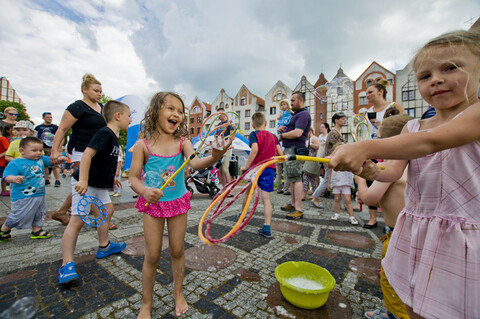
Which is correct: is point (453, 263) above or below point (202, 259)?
above

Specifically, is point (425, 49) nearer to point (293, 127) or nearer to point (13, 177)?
point (293, 127)

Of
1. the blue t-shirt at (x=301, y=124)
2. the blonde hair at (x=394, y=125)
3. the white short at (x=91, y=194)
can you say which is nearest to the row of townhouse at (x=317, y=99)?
the blue t-shirt at (x=301, y=124)

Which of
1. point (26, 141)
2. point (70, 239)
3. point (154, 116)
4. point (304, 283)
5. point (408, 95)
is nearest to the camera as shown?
point (154, 116)

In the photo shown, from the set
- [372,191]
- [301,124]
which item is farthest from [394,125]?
[301,124]

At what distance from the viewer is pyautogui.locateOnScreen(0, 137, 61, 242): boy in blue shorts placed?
3.13m

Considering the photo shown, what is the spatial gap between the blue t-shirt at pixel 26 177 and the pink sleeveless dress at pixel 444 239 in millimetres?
4494

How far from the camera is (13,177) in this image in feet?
10.2

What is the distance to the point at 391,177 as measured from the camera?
1287mm

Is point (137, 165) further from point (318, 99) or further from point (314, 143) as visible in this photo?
point (318, 99)

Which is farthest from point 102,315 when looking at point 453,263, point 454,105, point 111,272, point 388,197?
point 454,105

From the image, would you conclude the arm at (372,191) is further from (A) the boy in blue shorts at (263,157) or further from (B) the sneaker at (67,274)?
(B) the sneaker at (67,274)

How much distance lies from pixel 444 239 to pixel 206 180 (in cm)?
659

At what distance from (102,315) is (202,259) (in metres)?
1.17

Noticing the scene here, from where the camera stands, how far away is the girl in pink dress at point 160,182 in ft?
5.74
